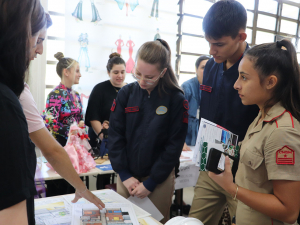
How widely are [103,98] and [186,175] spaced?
1386mm

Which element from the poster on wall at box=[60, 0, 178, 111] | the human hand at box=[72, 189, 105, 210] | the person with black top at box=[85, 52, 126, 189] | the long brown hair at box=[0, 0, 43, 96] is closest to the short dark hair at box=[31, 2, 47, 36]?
the long brown hair at box=[0, 0, 43, 96]

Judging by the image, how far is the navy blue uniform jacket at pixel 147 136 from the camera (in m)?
1.61

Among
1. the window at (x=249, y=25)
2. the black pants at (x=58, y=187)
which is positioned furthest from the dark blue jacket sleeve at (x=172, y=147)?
the window at (x=249, y=25)

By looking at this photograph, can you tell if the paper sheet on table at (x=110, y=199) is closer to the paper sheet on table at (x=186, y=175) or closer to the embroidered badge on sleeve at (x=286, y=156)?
the embroidered badge on sleeve at (x=286, y=156)

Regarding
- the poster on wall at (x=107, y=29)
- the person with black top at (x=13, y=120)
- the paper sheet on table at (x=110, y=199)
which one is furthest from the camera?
the poster on wall at (x=107, y=29)

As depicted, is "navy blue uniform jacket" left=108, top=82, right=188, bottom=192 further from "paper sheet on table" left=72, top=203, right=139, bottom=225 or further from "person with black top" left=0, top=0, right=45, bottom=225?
"person with black top" left=0, top=0, right=45, bottom=225

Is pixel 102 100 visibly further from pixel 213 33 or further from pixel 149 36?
pixel 149 36

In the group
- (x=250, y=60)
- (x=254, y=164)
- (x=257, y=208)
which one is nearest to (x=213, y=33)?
(x=250, y=60)

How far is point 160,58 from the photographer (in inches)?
64.2

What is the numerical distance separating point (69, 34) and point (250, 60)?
4.12m

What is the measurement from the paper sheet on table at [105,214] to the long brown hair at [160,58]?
29.8 inches

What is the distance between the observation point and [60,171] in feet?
3.88

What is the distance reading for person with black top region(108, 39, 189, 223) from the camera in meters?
1.61

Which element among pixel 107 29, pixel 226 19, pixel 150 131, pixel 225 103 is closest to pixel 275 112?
pixel 225 103
